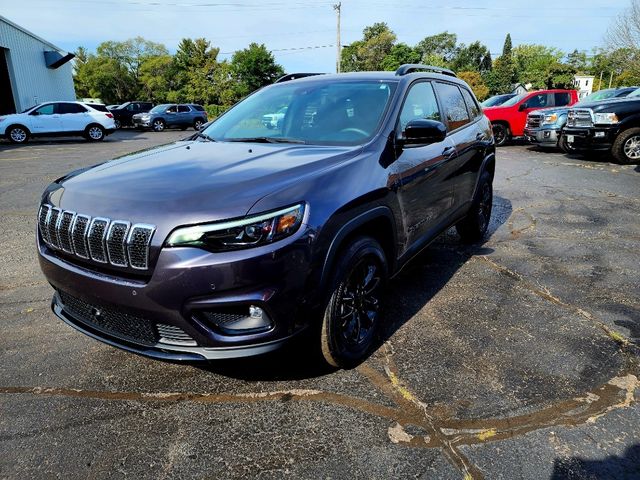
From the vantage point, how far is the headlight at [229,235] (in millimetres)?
2059

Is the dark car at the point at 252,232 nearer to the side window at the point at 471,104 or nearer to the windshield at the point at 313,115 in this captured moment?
the windshield at the point at 313,115

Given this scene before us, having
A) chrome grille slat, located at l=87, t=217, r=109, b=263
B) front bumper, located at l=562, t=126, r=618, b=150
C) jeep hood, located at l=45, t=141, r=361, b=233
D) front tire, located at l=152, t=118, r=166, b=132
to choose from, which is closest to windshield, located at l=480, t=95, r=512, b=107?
front bumper, located at l=562, t=126, r=618, b=150

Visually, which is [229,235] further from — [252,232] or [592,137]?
[592,137]

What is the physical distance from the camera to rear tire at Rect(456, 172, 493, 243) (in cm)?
495

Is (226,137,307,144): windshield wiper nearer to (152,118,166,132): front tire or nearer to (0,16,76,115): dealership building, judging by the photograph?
(0,16,76,115): dealership building

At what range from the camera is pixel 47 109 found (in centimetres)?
1889

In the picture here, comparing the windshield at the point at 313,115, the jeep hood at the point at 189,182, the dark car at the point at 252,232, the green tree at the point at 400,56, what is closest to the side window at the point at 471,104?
the dark car at the point at 252,232

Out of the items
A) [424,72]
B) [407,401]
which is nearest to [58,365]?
[407,401]

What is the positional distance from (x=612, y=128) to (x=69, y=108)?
19665 millimetres

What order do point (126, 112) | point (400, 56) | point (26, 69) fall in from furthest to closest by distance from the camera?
point (400, 56)
point (126, 112)
point (26, 69)

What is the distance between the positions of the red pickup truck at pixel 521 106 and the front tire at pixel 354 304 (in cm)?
1387

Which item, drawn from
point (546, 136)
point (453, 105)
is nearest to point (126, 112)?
point (546, 136)

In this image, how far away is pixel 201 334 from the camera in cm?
214

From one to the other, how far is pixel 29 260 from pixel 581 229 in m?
6.50
